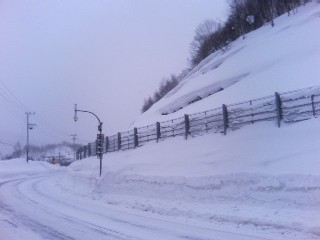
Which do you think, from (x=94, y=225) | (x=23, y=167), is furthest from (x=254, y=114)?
(x=23, y=167)

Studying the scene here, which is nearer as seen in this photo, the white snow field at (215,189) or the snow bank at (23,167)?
the white snow field at (215,189)

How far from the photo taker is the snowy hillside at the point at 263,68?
84.6 feet

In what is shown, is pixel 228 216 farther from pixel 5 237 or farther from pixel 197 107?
pixel 197 107

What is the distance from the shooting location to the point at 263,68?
31.8 m

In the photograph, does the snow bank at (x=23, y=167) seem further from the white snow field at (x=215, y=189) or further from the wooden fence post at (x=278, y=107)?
the wooden fence post at (x=278, y=107)

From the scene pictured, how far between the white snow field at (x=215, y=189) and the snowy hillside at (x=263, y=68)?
160 millimetres

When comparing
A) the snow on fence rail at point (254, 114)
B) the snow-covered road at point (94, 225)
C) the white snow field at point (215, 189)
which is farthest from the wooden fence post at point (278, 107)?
the snow-covered road at point (94, 225)

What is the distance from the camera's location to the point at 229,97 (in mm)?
30188

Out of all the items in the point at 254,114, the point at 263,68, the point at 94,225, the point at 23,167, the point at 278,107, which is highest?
the point at 263,68

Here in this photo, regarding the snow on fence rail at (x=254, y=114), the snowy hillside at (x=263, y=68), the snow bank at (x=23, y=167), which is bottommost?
the snow bank at (x=23, y=167)

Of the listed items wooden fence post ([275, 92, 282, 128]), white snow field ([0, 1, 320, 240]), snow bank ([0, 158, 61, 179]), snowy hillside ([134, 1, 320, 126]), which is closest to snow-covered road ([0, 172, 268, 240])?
white snow field ([0, 1, 320, 240])

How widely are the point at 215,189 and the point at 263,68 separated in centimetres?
1737

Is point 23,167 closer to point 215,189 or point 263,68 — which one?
point 263,68

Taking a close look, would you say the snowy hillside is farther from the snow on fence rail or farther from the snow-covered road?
the snow-covered road
